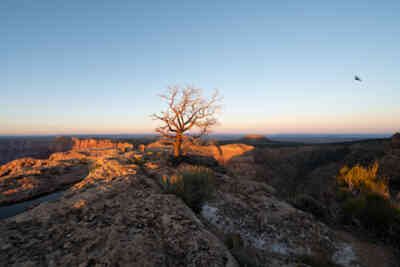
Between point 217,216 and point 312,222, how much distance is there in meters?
2.55

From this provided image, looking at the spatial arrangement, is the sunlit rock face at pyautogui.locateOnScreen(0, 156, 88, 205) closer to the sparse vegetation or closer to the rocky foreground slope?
the rocky foreground slope

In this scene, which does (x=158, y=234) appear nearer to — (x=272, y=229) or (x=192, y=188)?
(x=192, y=188)

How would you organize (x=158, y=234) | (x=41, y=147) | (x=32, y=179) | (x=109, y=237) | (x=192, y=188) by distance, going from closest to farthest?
(x=109, y=237)
(x=158, y=234)
(x=192, y=188)
(x=32, y=179)
(x=41, y=147)

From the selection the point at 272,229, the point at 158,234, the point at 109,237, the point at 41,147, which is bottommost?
the point at 41,147

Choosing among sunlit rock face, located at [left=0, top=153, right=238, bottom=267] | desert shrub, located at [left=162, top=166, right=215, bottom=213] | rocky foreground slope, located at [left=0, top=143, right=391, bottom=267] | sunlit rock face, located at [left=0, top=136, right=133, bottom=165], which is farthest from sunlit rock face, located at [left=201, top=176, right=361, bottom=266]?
sunlit rock face, located at [left=0, top=136, right=133, bottom=165]

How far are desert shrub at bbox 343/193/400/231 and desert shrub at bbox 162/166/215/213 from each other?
171 inches

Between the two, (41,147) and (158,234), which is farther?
(41,147)

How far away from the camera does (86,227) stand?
2812 mm

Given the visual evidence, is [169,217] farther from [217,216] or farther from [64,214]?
[64,214]

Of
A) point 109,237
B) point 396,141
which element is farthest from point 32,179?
point 396,141

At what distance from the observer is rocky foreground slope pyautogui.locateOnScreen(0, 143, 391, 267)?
225cm

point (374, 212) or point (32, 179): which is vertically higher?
point (32, 179)

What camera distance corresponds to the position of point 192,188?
5449 mm

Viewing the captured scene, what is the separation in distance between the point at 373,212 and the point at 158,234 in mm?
5903
